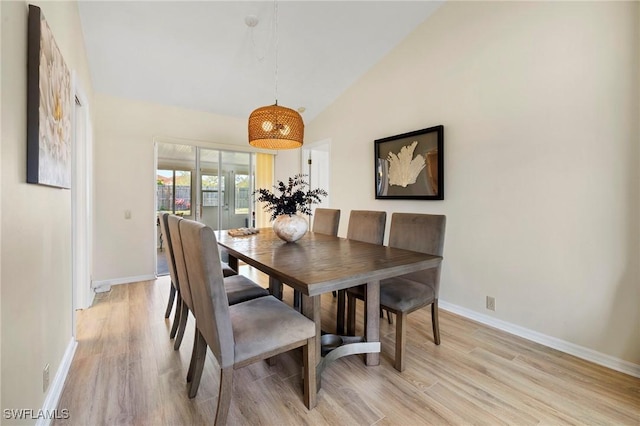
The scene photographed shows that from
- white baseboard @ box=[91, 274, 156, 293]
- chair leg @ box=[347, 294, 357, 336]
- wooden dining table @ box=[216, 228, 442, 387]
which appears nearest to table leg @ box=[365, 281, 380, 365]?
wooden dining table @ box=[216, 228, 442, 387]

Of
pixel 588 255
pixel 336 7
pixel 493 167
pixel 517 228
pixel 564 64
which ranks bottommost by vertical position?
pixel 588 255

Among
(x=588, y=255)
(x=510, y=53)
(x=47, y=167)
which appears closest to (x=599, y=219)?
(x=588, y=255)

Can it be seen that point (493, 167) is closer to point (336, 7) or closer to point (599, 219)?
point (599, 219)

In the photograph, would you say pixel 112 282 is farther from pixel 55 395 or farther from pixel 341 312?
pixel 341 312

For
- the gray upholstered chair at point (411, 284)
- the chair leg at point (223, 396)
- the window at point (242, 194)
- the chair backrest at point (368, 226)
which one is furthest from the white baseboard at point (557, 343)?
the window at point (242, 194)

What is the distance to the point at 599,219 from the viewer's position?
6.45 feet

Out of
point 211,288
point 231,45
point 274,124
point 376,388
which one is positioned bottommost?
point 376,388

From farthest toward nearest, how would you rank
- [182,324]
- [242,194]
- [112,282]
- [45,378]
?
[242,194]
[112,282]
[182,324]
[45,378]

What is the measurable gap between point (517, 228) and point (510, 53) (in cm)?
150

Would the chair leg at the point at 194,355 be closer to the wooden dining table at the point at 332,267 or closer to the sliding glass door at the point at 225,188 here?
the wooden dining table at the point at 332,267

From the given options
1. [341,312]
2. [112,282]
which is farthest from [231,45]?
[112,282]

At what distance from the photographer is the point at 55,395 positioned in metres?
1.54

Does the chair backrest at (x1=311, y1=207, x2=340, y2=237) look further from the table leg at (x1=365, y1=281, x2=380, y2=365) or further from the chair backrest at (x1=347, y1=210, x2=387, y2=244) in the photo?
the table leg at (x1=365, y1=281, x2=380, y2=365)

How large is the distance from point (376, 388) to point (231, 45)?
349 cm
